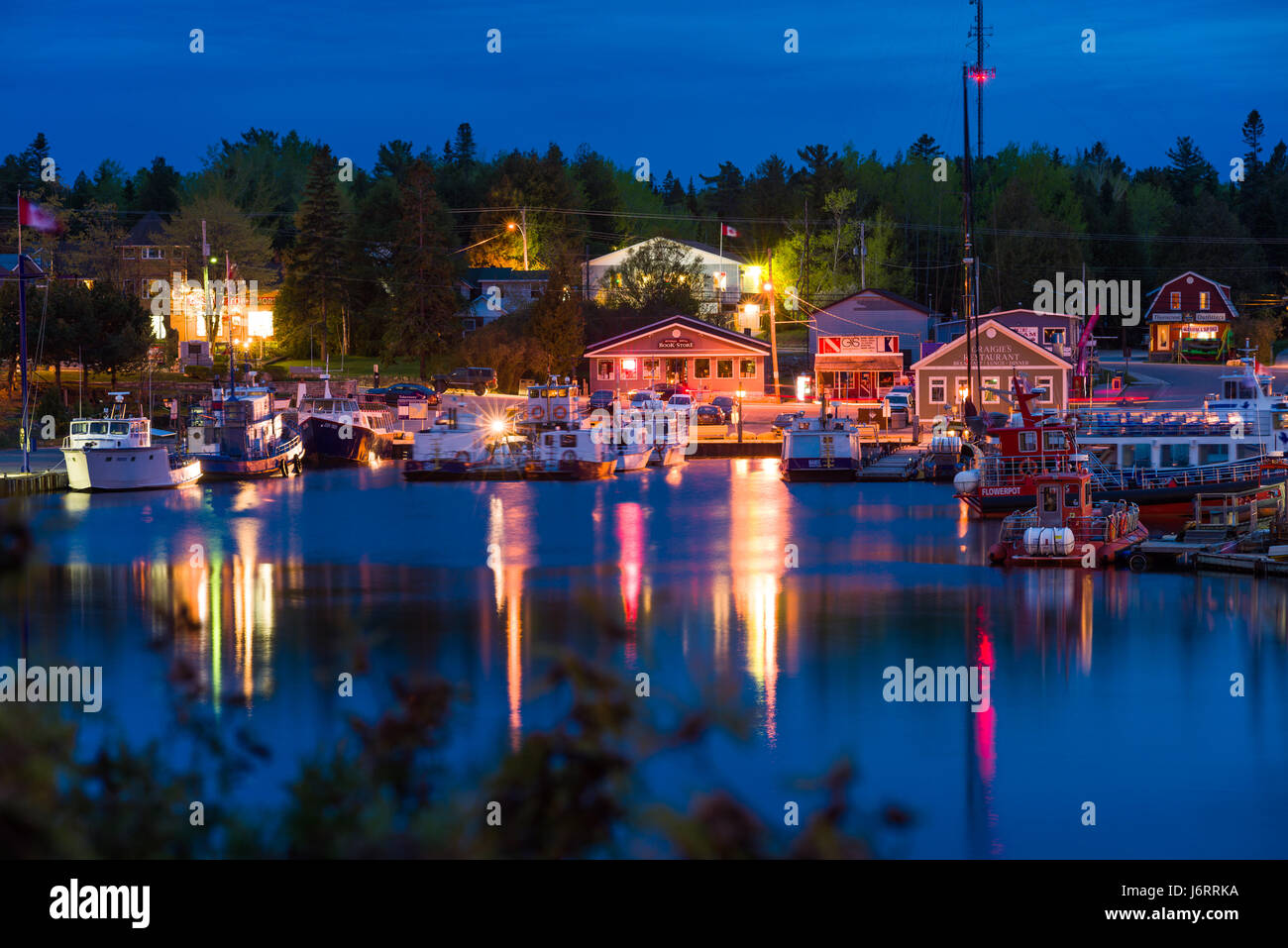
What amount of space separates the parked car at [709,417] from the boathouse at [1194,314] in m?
38.1

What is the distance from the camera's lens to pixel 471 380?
77.1 m

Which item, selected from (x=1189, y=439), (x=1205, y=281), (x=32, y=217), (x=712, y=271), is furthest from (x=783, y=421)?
(x=1205, y=281)

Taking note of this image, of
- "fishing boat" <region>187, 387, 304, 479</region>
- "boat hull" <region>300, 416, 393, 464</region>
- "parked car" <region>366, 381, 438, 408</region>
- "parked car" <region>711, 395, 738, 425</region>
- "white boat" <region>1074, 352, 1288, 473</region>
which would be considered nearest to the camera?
"white boat" <region>1074, 352, 1288, 473</region>

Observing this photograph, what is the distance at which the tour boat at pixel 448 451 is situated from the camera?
5600 cm

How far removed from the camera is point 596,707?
626 cm

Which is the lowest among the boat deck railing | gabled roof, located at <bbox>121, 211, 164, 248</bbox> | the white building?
the boat deck railing

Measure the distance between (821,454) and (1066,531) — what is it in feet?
71.4

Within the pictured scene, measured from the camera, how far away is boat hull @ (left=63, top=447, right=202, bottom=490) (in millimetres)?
49219

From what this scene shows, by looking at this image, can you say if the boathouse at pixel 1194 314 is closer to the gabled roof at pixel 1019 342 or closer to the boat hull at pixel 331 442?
the gabled roof at pixel 1019 342

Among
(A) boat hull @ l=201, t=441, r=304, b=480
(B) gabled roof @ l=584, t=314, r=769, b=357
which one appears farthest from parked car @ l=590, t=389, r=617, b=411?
(A) boat hull @ l=201, t=441, r=304, b=480

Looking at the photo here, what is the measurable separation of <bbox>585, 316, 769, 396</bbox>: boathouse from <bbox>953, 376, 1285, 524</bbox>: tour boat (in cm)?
3696

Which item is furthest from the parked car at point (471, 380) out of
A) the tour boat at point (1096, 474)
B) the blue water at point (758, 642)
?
the tour boat at point (1096, 474)

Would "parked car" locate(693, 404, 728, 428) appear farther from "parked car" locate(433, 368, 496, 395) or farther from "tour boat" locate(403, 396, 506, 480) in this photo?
"parked car" locate(433, 368, 496, 395)
